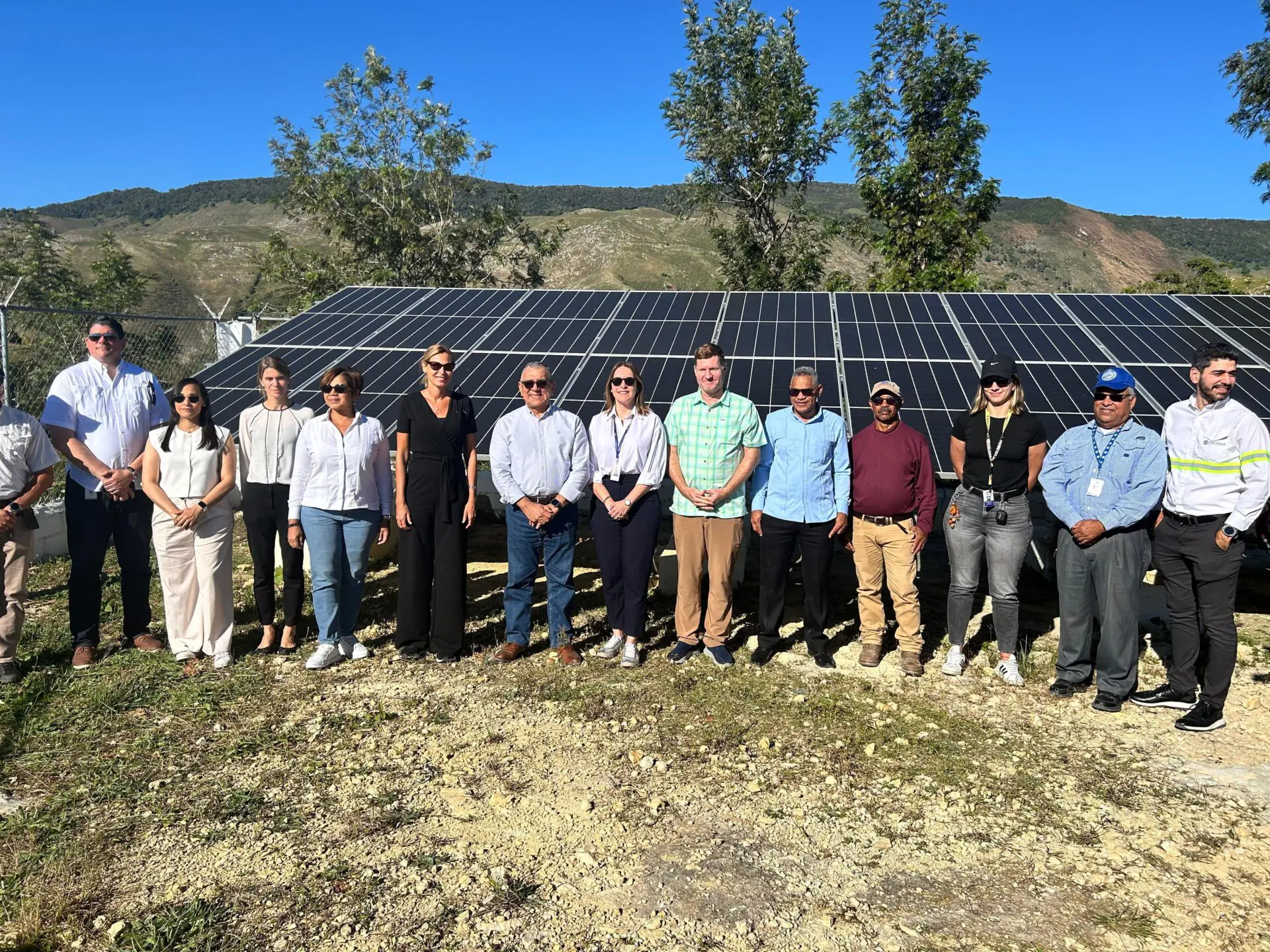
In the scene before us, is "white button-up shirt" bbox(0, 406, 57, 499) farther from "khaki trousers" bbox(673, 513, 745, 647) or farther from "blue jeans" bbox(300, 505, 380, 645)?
"khaki trousers" bbox(673, 513, 745, 647)

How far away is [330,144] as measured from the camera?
27.8 m

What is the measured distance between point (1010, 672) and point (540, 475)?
3.63 m

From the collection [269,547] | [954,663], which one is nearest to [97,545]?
[269,547]

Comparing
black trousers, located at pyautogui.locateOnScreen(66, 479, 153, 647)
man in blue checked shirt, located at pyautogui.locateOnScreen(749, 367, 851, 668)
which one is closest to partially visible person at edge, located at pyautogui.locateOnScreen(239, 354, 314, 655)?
black trousers, located at pyautogui.locateOnScreen(66, 479, 153, 647)

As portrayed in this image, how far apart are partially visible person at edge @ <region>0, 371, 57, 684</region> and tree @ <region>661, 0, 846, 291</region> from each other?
22126mm

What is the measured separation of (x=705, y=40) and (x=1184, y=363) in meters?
22.6

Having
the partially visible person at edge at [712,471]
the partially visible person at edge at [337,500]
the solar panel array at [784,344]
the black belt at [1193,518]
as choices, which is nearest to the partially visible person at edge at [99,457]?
the partially visible person at edge at [337,500]

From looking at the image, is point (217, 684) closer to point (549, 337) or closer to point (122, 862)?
point (122, 862)

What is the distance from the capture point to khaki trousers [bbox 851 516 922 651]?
5824 mm

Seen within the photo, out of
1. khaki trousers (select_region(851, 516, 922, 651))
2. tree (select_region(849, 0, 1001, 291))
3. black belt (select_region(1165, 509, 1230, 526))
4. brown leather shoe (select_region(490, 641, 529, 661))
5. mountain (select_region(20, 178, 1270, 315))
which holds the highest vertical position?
mountain (select_region(20, 178, 1270, 315))

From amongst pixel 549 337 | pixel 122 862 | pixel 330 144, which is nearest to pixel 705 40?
pixel 330 144

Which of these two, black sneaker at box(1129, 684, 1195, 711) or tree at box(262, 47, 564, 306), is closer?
black sneaker at box(1129, 684, 1195, 711)

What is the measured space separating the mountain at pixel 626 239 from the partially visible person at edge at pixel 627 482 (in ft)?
204

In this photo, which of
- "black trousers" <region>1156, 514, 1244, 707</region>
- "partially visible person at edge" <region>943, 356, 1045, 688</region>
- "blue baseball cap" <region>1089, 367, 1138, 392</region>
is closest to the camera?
"black trousers" <region>1156, 514, 1244, 707</region>
